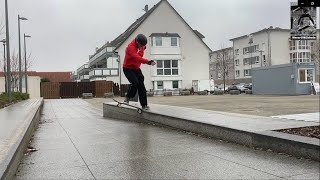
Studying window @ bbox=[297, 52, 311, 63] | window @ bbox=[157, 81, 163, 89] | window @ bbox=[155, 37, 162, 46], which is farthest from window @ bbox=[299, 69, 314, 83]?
window @ bbox=[297, 52, 311, 63]

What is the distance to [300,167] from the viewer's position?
489 centimetres

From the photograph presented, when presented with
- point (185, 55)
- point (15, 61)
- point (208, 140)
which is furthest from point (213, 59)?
point (208, 140)

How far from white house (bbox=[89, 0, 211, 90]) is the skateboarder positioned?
46645mm

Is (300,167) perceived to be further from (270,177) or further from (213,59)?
(213,59)

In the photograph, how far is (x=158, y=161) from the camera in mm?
5578

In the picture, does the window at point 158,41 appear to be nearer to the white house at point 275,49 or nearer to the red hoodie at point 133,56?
the white house at point 275,49

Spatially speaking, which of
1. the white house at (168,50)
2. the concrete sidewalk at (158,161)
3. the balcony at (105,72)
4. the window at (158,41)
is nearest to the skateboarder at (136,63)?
the concrete sidewalk at (158,161)

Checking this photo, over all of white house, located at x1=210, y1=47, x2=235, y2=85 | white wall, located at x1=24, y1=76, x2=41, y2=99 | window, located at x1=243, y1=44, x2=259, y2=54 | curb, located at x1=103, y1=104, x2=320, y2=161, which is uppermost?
window, located at x1=243, y1=44, x2=259, y2=54

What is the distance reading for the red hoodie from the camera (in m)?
10.1

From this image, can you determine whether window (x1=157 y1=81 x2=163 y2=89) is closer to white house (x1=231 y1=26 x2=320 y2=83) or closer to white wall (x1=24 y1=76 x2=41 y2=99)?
white wall (x1=24 y1=76 x2=41 y2=99)

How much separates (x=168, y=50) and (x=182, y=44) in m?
3.38

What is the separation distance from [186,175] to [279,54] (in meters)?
90.3

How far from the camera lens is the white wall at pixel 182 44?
58.8 m

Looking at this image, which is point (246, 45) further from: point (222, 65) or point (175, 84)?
point (175, 84)
